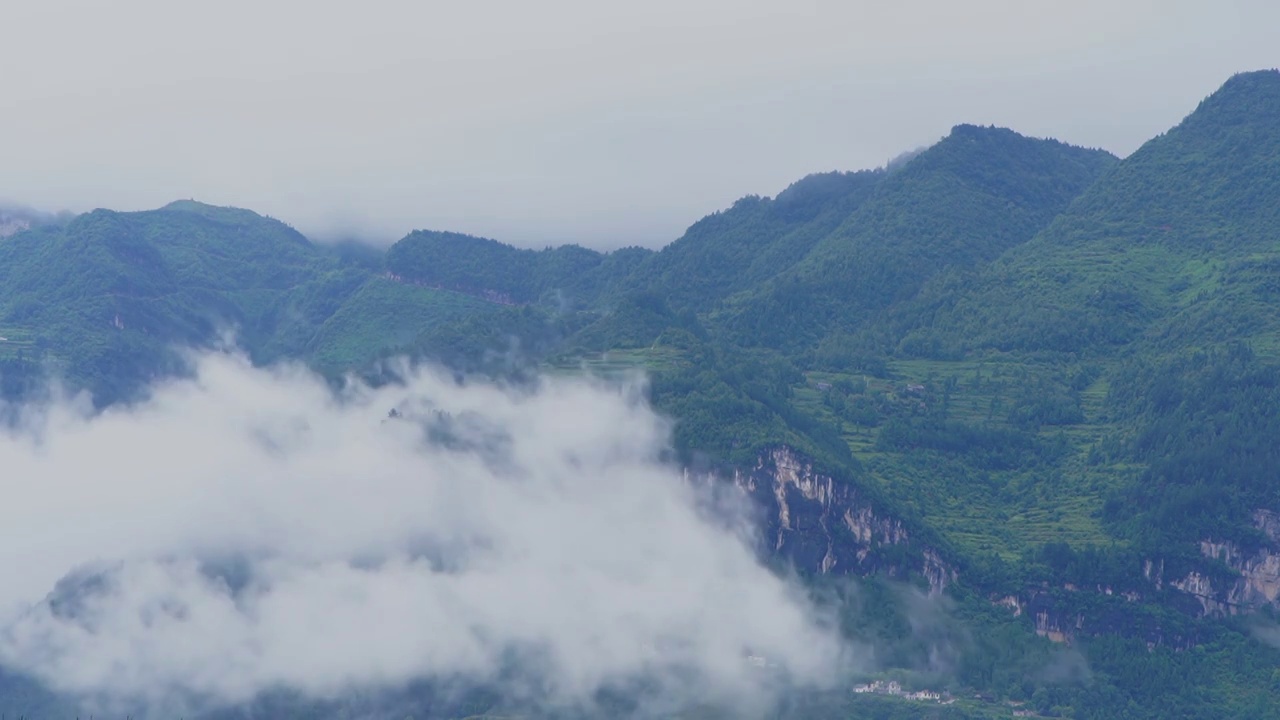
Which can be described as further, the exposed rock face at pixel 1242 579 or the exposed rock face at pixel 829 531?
the exposed rock face at pixel 829 531

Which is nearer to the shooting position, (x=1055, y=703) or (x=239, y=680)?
(x=1055, y=703)

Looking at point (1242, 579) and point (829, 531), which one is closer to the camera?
point (1242, 579)

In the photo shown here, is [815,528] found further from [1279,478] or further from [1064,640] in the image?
[1279,478]

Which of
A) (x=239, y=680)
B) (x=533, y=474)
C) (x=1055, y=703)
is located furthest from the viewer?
(x=533, y=474)

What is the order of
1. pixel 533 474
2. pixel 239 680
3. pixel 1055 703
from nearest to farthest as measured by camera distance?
pixel 1055 703, pixel 239 680, pixel 533 474

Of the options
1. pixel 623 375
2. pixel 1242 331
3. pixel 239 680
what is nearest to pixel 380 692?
pixel 239 680

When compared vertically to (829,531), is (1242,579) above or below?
below

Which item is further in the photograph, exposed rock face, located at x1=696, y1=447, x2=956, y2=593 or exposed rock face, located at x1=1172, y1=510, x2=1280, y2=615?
exposed rock face, located at x1=696, y1=447, x2=956, y2=593

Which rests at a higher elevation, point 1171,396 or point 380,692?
point 1171,396
